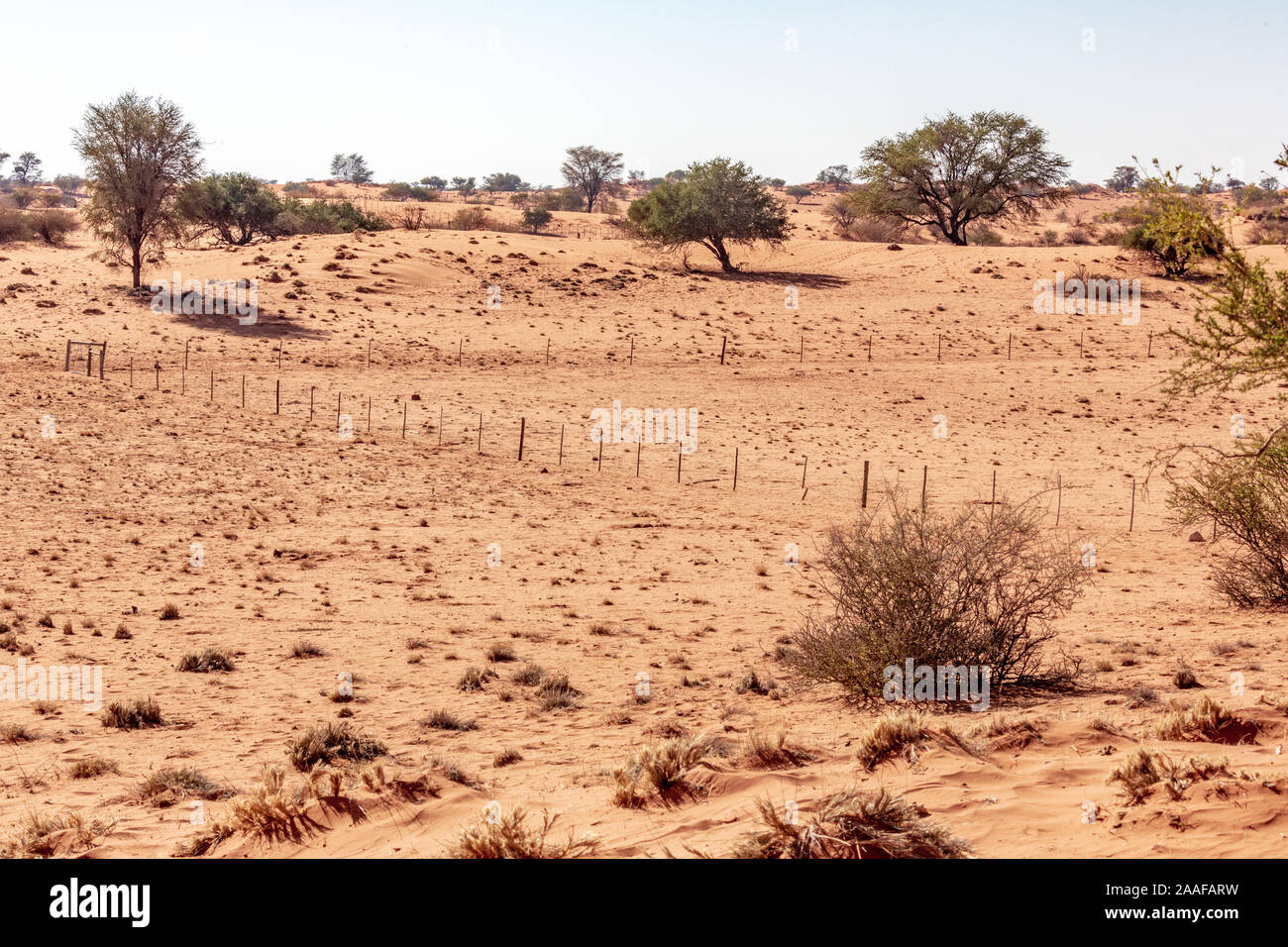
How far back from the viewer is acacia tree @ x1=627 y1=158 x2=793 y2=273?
5669cm

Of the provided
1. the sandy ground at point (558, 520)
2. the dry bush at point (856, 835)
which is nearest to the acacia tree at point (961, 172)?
the sandy ground at point (558, 520)

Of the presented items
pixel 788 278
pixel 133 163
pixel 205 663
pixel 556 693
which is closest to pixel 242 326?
pixel 133 163

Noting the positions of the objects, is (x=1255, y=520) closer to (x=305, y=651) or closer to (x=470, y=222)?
(x=305, y=651)

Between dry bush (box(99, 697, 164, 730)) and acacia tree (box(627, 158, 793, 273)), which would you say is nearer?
dry bush (box(99, 697, 164, 730))

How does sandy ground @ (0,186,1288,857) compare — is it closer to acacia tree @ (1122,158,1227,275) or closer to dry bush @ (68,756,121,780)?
dry bush @ (68,756,121,780)

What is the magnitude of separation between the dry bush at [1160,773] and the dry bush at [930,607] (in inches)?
170

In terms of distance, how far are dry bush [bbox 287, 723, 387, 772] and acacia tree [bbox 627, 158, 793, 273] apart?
4908 cm

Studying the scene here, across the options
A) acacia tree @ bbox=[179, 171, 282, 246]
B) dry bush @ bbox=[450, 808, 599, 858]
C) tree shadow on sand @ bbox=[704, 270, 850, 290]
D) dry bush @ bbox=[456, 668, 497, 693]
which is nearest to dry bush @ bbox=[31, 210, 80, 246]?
acacia tree @ bbox=[179, 171, 282, 246]

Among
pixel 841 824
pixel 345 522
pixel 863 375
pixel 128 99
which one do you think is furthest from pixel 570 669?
pixel 128 99

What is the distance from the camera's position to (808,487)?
1085 inches

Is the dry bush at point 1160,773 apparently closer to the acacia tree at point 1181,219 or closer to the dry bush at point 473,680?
the acacia tree at point 1181,219

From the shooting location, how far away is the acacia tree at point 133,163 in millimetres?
45312

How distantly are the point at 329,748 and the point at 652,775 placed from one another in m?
3.43

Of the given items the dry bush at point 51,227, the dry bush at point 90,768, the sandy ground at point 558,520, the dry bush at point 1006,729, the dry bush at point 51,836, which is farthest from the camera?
the dry bush at point 51,227
